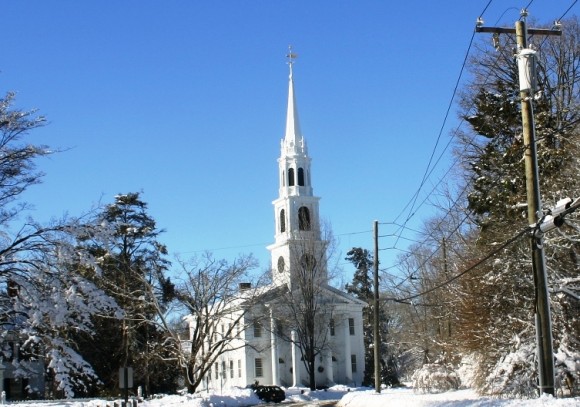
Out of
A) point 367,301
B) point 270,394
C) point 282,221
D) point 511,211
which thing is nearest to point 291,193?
point 282,221

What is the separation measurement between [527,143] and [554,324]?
34.0ft

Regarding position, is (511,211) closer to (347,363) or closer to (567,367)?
(567,367)

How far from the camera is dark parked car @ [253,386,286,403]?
54188 millimetres

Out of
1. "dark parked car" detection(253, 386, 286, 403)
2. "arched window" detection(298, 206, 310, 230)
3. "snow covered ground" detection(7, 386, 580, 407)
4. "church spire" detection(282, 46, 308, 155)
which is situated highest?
"church spire" detection(282, 46, 308, 155)

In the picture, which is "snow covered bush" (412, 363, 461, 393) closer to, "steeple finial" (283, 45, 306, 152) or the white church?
the white church

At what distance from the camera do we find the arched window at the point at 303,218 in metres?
77.9

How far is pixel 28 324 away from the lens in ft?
63.6

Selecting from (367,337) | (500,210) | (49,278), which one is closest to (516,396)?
(500,210)

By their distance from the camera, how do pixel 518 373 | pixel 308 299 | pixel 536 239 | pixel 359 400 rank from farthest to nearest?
pixel 308 299 < pixel 359 400 < pixel 518 373 < pixel 536 239

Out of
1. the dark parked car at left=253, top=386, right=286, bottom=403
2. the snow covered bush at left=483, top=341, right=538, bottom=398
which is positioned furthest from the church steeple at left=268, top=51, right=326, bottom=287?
the snow covered bush at left=483, top=341, right=538, bottom=398

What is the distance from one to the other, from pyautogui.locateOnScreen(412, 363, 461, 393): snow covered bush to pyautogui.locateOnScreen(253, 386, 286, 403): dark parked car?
17.5m

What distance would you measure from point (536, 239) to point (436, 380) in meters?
23.5

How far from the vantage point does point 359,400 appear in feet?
125

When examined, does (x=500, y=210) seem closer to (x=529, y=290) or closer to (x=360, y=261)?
(x=529, y=290)
